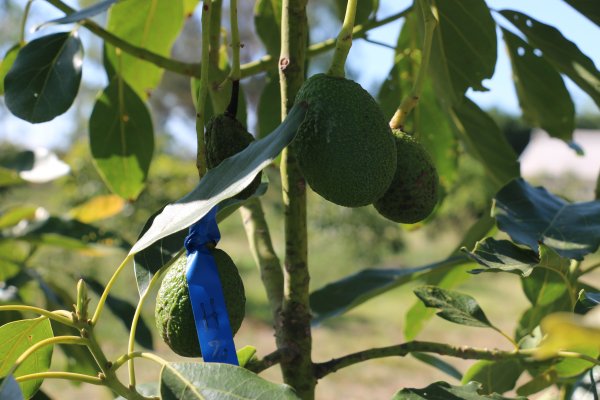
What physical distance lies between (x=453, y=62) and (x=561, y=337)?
2.38ft

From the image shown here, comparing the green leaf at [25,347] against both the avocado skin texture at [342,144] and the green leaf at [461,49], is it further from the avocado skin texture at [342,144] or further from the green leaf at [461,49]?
the green leaf at [461,49]

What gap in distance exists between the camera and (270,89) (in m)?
1.07

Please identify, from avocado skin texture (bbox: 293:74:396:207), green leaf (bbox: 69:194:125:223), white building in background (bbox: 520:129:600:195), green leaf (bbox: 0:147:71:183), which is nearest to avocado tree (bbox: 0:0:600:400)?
avocado skin texture (bbox: 293:74:396:207)

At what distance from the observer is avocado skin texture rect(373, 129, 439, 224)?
687mm

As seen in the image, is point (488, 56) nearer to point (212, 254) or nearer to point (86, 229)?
point (212, 254)

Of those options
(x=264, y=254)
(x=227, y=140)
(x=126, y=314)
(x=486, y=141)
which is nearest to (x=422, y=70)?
(x=227, y=140)

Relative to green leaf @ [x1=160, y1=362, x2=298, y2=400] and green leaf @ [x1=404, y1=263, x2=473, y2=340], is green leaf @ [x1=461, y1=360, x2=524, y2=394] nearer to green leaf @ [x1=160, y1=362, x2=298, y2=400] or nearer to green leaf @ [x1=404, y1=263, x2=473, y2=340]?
green leaf @ [x1=404, y1=263, x2=473, y2=340]

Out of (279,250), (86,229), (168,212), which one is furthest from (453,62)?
(279,250)

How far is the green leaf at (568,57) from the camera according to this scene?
0.93m

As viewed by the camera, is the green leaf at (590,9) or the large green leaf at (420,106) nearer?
the green leaf at (590,9)

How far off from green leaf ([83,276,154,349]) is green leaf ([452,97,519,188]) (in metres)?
0.61

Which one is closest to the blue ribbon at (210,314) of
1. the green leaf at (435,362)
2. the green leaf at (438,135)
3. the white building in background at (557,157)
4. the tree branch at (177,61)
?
the tree branch at (177,61)

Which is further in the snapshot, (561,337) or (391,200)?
(391,200)

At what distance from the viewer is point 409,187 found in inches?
26.9
